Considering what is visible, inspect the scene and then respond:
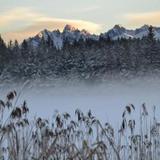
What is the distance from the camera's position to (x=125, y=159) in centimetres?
795

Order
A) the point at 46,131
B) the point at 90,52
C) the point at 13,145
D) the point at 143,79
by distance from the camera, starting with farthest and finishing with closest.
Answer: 1. the point at 90,52
2. the point at 143,79
3. the point at 46,131
4. the point at 13,145

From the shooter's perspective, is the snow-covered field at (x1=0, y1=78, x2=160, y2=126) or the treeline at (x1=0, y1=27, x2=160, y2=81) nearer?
the snow-covered field at (x1=0, y1=78, x2=160, y2=126)

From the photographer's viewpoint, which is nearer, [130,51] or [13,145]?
[13,145]

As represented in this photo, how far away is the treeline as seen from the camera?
214 ft

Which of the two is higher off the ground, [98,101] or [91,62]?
[98,101]

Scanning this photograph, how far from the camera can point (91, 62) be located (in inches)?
2726

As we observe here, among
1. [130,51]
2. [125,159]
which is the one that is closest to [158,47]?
[130,51]

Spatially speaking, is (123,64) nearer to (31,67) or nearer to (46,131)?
(31,67)

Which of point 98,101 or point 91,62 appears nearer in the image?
point 98,101

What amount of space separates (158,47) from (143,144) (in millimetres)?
59106

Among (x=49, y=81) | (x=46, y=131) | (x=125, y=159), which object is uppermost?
(x=46, y=131)

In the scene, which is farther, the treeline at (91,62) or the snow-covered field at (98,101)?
the treeline at (91,62)

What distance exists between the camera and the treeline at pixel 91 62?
6538 centimetres

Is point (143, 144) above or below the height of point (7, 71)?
above
